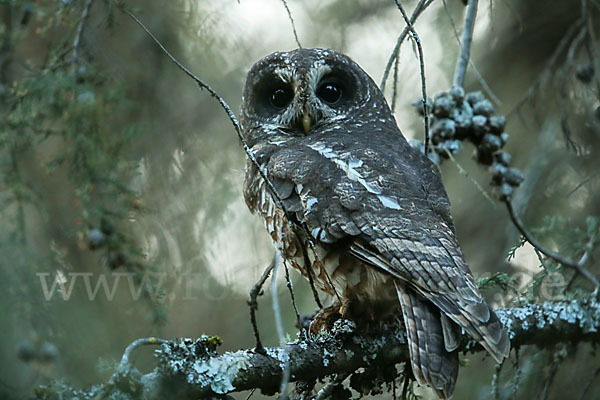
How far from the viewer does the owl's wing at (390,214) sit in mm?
2471

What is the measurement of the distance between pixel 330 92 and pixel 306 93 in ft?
1.01

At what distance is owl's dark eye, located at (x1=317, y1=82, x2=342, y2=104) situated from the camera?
395 centimetres

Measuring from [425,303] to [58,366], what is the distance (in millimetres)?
1573

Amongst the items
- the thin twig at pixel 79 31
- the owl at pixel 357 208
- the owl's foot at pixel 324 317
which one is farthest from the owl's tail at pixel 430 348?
the thin twig at pixel 79 31

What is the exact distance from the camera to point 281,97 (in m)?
4.01

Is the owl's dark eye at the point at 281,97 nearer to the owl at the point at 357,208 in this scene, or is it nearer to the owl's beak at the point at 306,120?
the owl at the point at 357,208

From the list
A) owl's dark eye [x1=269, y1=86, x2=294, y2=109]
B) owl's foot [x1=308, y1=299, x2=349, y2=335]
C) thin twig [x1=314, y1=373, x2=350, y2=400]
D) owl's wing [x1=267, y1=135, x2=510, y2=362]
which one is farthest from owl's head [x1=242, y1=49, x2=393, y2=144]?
thin twig [x1=314, y1=373, x2=350, y2=400]

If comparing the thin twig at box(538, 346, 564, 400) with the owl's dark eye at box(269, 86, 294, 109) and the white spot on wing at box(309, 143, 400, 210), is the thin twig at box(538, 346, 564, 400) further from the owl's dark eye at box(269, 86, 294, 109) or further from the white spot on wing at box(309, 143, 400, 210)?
the owl's dark eye at box(269, 86, 294, 109)

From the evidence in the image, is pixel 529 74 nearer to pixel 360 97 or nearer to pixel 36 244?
pixel 360 97

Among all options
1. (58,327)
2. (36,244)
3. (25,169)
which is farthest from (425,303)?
(25,169)

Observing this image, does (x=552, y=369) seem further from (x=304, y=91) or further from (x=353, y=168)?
(x=304, y=91)

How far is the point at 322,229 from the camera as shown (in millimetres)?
2859

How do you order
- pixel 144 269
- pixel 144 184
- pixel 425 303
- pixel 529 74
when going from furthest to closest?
pixel 529 74 < pixel 144 184 < pixel 144 269 < pixel 425 303

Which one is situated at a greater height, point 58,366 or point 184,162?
point 184,162
